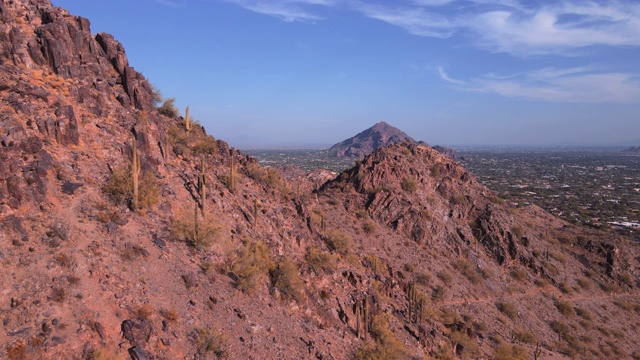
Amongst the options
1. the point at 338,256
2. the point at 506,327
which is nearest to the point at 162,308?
the point at 338,256

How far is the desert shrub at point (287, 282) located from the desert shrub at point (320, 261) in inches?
100.0

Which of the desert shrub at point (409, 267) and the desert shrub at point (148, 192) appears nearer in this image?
the desert shrub at point (148, 192)

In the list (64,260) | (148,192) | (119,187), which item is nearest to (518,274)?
(148,192)

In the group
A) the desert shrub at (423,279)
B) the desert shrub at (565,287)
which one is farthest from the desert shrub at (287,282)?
the desert shrub at (565,287)

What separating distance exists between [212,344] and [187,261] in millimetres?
5058

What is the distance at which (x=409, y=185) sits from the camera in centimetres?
4594

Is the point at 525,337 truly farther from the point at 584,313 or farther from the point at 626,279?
the point at 626,279

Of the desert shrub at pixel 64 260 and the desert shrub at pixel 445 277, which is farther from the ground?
the desert shrub at pixel 64 260

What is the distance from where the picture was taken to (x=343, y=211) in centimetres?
4366

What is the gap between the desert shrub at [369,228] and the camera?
4094cm

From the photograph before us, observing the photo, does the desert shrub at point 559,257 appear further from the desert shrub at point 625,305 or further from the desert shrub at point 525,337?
A: the desert shrub at point 525,337

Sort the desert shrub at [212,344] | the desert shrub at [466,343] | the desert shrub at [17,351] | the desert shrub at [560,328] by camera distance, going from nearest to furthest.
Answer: the desert shrub at [17,351] → the desert shrub at [212,344] → the desert shrub at [466,343] → the desert shrub at [560,328]

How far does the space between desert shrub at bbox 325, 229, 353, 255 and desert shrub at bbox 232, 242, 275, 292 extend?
29.3ft

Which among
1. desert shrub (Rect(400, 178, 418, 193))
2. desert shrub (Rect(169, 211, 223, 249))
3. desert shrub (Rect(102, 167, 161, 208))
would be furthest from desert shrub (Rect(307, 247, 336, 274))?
desert shrub (Rect(400, 178, 418, 193))
